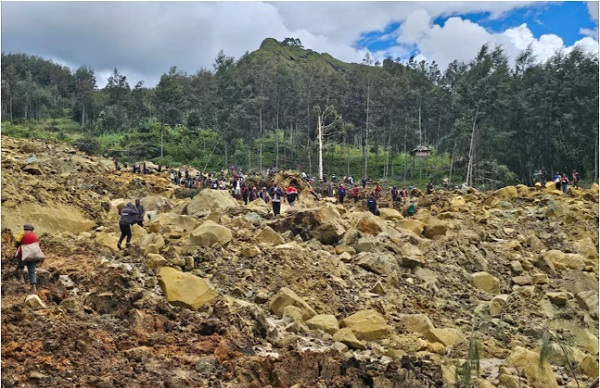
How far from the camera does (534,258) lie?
14.4 meters

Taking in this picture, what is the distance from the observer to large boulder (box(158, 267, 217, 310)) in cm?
809

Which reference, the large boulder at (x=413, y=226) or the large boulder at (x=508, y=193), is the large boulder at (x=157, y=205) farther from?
the large boulder at (x=508, y=193)

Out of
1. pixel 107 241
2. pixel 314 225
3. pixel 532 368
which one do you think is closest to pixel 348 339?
pixel 532 368

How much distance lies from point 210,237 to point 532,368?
255 inches

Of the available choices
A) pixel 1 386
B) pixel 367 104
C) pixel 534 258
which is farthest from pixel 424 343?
pixel 367 104

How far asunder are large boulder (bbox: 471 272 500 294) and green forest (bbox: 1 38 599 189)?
2561 cm

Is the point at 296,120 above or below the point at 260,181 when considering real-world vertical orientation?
above

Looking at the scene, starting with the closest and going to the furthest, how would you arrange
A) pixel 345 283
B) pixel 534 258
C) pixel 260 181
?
pixel 345 283 < pixel 534 258 < pixel 260 181

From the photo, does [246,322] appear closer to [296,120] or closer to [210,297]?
[210,297]

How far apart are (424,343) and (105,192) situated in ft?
52.4

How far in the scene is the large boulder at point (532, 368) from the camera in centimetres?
727

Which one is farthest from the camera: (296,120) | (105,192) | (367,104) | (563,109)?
(296,120)

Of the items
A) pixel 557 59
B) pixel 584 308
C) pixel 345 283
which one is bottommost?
pixel 584 308

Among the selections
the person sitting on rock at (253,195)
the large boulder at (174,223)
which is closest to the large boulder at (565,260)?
the large boulder at (174,223)
